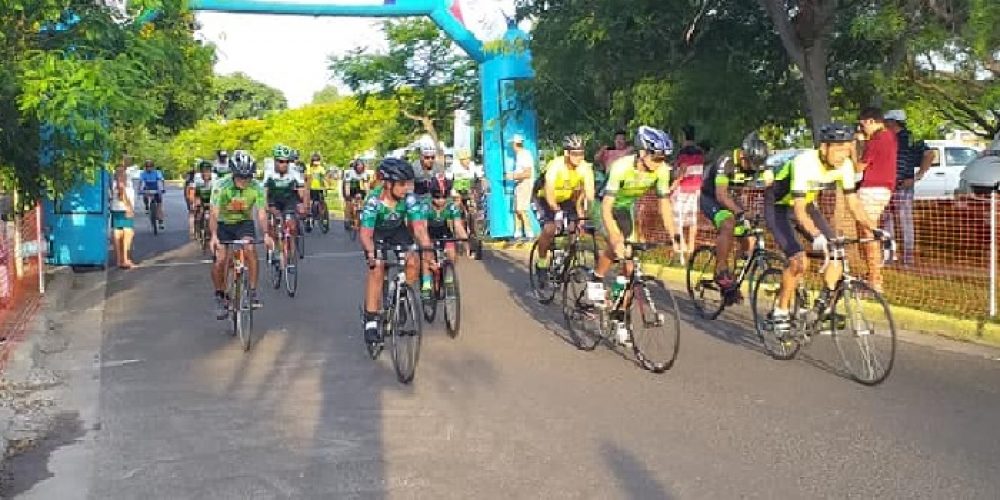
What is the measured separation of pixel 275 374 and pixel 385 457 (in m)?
2.84

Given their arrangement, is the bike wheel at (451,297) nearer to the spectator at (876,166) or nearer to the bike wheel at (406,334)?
the bike wheel at (406,334)

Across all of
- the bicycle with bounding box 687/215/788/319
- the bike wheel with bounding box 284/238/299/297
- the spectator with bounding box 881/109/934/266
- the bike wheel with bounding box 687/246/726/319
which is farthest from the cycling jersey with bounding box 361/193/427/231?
the spectator with bounding box 881/109/934/266

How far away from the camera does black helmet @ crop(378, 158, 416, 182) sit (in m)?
8.70

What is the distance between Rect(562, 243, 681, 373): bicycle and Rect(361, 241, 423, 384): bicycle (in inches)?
60.4

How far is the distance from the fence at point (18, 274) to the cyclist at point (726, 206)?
6.37 m

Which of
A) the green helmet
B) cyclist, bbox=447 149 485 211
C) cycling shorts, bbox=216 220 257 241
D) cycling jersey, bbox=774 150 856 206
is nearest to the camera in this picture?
cycling jersey, bbox=774 150 856 206

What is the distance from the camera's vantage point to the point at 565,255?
11648 millimetres

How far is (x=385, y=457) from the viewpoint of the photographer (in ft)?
20.8

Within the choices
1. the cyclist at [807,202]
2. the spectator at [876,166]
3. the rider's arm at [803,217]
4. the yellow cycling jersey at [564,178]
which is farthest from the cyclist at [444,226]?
the spectator at [876,166]

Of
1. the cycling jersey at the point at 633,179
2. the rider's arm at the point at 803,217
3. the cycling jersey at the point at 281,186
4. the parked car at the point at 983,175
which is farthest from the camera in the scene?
the cycling jersey at the point at 281,186

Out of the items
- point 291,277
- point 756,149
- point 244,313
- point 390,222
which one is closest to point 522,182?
point 291,277

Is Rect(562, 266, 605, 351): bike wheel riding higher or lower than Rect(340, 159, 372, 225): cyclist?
lower

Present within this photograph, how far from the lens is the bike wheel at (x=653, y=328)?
8.41 metres

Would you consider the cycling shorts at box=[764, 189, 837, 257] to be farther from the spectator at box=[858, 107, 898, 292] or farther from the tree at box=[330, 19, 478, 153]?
the tree at box=[330, 19, 478, 153]
